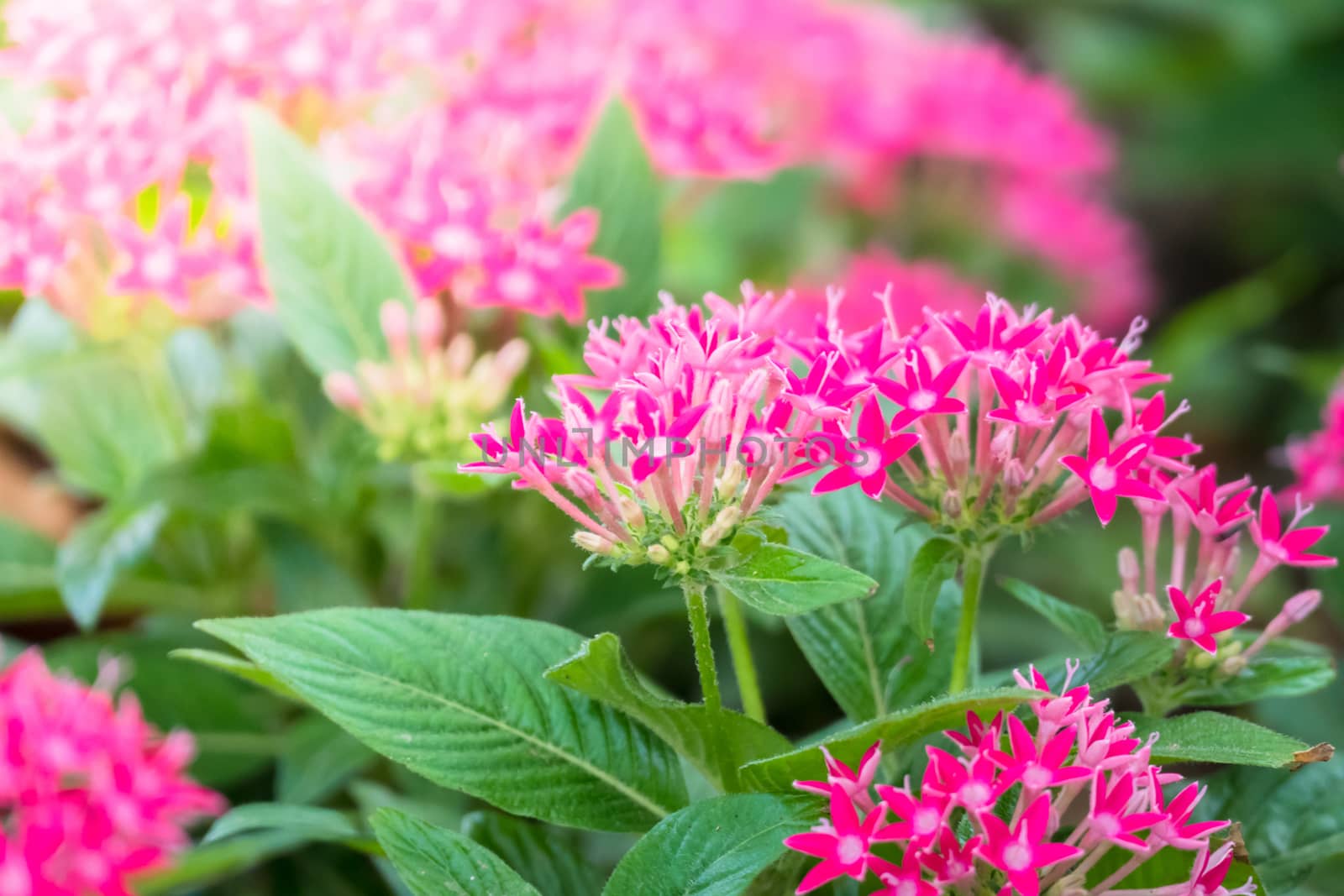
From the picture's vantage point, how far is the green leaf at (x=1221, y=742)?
53 centimetres

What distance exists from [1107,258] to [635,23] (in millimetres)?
882

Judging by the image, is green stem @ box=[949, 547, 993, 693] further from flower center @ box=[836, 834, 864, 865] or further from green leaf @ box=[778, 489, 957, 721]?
flower center @ box=[836, 834, 864, 865]

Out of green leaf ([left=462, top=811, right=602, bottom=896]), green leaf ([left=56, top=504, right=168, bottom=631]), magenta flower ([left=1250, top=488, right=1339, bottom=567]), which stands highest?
magenta flower ([left=1250, top=488, right=1339, bottom=567])

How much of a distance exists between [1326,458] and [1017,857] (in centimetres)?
52

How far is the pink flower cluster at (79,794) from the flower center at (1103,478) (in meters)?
0.57

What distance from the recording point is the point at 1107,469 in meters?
0.56

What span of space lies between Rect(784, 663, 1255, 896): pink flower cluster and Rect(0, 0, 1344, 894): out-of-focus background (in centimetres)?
17

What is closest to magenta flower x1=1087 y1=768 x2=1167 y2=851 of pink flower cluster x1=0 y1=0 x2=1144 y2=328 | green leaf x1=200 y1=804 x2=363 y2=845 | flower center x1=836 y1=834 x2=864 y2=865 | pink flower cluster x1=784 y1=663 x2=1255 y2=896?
pink flower cluster x1=784 y1=663 x2=1255 y2=896

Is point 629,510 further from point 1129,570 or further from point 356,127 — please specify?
point 356,127

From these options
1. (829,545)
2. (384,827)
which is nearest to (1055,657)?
(829,545)

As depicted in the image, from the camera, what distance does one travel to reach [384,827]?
0.57 metres

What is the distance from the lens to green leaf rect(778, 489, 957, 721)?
711mm

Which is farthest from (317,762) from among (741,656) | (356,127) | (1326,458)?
(1326,458)

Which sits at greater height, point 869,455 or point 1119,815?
point 869,455
